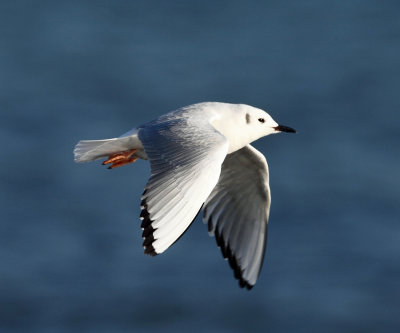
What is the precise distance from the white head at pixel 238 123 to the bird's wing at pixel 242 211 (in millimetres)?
259

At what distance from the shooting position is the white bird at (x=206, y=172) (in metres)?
6.29

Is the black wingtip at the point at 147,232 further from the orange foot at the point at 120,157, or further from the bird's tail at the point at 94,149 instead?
the orange foot at the point at 120,157

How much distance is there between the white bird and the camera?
6.29 meters

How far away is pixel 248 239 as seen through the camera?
8055mm

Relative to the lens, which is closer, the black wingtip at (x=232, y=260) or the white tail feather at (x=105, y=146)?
the white tail feather at (x=105, y=146)

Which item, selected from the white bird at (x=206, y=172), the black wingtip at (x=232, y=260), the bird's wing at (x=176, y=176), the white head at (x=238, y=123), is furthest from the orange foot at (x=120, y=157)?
the black wingtip at (x=232, y=260)

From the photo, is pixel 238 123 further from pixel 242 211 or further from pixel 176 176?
pixel 176 176

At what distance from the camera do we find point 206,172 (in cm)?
642

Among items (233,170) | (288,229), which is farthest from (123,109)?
(233,170)

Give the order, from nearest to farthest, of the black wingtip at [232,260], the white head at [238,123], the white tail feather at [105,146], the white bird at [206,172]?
the white bird at [206,172]
the white tail feather at [105,146]
the white head at [238,123]
the black wingtip at [232,260]

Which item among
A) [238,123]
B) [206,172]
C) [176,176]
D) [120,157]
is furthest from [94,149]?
[206,172]

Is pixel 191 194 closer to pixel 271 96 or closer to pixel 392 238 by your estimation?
pixel 392 238

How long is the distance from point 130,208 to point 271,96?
116 inches

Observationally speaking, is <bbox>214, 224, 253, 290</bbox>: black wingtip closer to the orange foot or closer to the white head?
the white head
